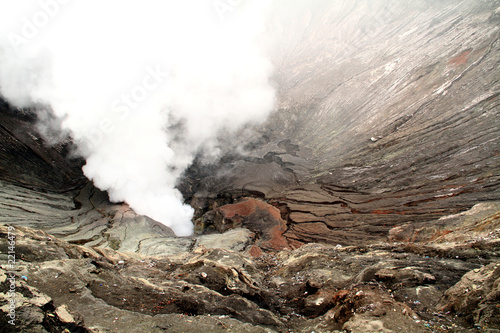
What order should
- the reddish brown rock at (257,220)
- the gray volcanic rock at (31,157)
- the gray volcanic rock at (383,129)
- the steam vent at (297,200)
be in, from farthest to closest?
the gray volcanic rock at (31,157)
the reddish brown rock at (257,220)
the gray volcanic rock at (383,129)
the steam vent at (297,200)

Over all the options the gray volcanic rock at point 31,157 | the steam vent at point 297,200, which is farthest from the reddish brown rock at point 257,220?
the gray volcanic rock at point 31,157

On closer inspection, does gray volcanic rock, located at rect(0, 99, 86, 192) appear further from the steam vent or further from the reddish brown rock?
the reddish brown rock

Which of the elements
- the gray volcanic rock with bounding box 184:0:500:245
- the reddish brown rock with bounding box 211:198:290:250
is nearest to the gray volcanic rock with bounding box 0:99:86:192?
the gray volcanic rock with bounding box 184:0:500:245

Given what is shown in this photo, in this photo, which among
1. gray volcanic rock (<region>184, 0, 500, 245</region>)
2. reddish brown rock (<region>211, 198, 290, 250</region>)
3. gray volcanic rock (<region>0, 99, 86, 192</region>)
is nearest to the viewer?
gray volcanic rock (<region>184, 0, 500, 245</region>)

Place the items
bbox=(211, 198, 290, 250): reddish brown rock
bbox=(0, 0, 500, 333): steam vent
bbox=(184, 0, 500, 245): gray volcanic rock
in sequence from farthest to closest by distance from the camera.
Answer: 1. bbox=(211, 198, 290, 250): reddish brown rock
2. bbox=(184, 0, 500, 245): gray volcanic rock
3. bbox=(0, 0, 500, 333): steam vent

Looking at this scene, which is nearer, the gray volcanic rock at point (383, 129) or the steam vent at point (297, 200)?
the steam vent at point (297, 200)

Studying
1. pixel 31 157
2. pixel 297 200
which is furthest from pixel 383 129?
pixel 31 157

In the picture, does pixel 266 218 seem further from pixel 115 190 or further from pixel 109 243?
pixel 115 190

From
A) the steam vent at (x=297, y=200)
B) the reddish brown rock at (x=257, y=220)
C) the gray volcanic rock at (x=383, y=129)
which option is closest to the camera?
the steam vent at (x=297, y=200)

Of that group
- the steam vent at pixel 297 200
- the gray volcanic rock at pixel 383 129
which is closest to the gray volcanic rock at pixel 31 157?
the steam vent at pixel 297 200

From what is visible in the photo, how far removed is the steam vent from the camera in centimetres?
662

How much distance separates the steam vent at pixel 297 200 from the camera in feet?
21.7

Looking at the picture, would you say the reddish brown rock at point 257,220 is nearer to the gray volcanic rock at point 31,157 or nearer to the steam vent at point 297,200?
the steam vent at point 297,200

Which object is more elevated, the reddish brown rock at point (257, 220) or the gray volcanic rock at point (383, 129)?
the gray volcanic rock at point (383, 129)
